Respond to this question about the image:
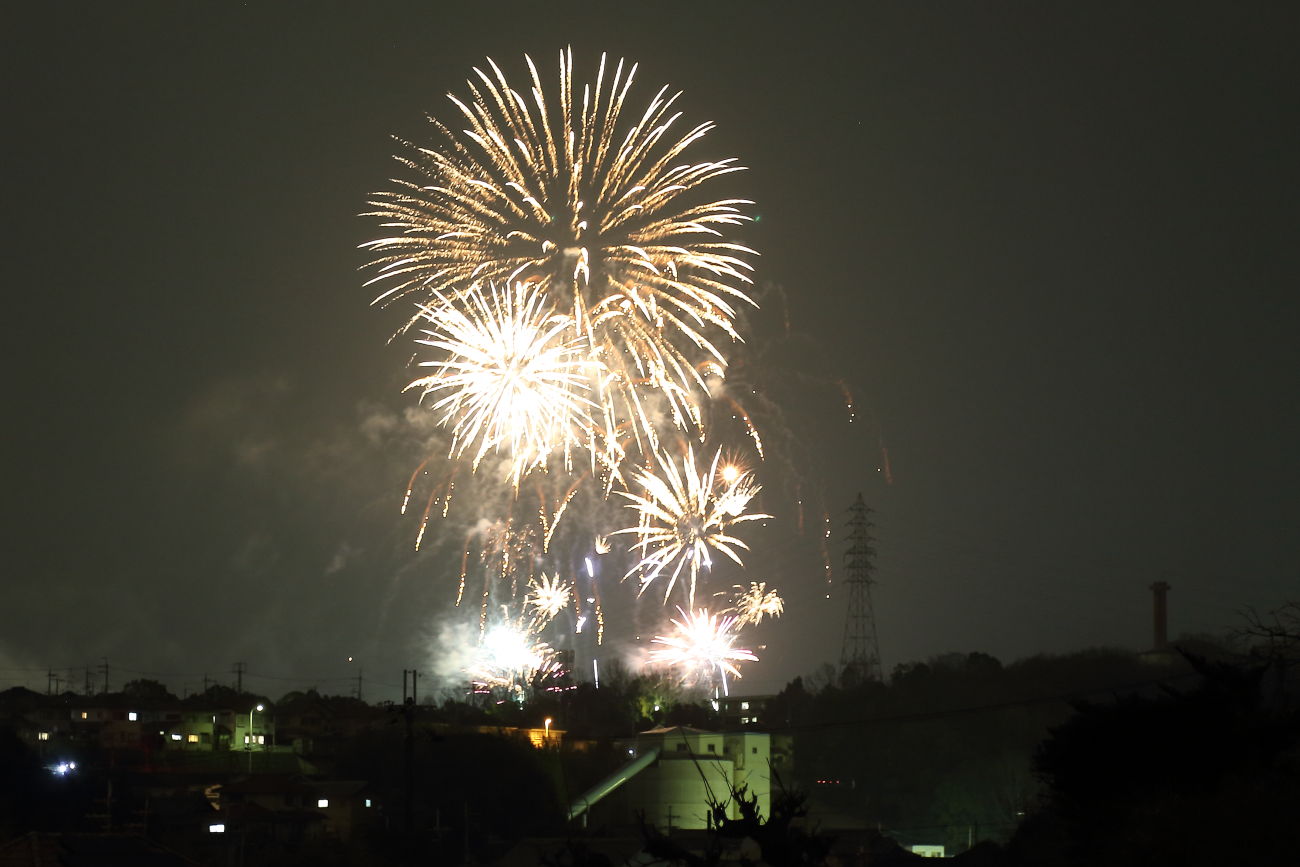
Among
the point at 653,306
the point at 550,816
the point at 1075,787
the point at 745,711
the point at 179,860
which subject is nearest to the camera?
the point at 1075,787

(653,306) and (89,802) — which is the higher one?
(653,306)

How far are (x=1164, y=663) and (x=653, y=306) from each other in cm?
5277

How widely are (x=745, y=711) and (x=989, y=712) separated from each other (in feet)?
129

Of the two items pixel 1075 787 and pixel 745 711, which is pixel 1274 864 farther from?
pixel 745 711

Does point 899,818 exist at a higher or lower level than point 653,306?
lower

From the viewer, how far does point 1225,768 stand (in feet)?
72.1

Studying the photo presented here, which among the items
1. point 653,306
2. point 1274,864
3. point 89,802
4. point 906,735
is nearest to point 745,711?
point 906,735

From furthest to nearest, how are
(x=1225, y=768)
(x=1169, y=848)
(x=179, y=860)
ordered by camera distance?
(x=179, y=860), (x=1225, y=768), (x=1169, y=848)

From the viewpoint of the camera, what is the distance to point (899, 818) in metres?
84.4

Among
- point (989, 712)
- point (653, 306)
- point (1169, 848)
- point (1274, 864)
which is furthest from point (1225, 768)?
point (989, 712)

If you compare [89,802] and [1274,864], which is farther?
[89,802]

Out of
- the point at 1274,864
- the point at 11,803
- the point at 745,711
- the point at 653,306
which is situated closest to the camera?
the point at 1274,864

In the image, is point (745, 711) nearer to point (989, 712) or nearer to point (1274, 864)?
point (989, 712)

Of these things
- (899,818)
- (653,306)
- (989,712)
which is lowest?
(899,818)
